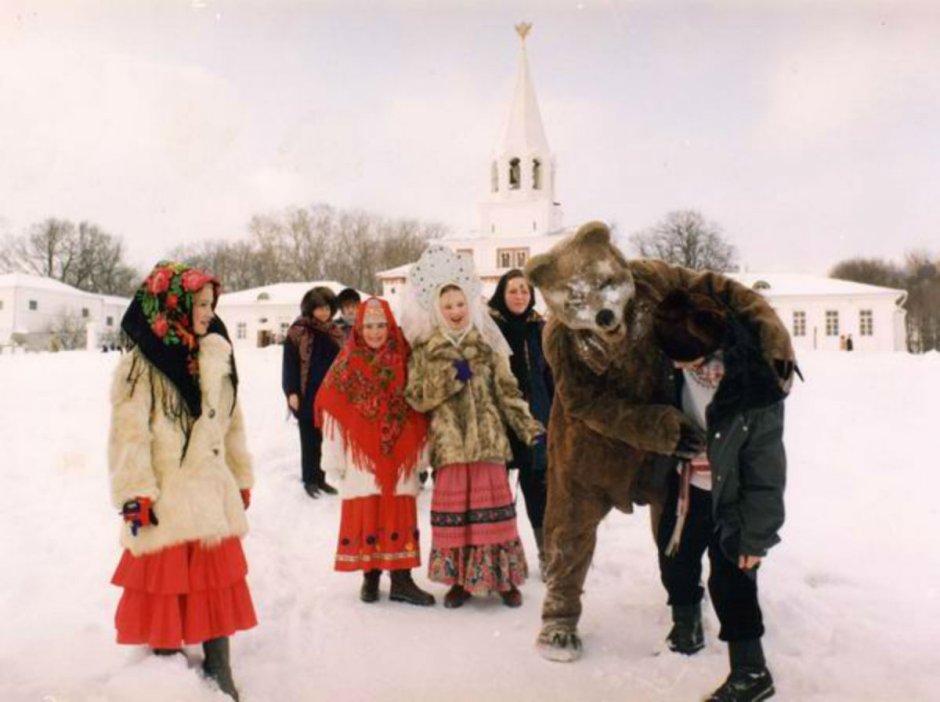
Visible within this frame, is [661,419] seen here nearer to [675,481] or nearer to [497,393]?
[675,481]

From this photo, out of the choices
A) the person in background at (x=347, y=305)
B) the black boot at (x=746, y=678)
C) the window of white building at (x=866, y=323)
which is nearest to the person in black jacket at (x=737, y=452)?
the black boot at (x=746, y=678)

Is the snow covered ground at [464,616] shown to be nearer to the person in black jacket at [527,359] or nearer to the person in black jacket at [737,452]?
the person in black jacket at [737,452]

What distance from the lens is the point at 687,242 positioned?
154ft

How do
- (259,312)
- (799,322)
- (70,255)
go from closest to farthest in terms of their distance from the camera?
(799,322)
(259,312)
(70,255)

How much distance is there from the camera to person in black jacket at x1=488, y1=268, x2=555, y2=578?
4.96 meters

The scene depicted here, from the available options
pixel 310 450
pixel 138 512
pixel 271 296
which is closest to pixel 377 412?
pixel 138 512

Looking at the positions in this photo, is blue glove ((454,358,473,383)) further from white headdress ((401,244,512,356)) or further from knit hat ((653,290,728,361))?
knit hat ((653,290,728,361))

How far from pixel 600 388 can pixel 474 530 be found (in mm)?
1350

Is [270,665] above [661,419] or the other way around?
the other way around

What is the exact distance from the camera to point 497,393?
14.6 ft

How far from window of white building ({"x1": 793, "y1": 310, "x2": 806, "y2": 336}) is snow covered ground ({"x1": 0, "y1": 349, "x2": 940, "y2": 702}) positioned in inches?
1562

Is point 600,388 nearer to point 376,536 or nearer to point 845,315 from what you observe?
point 376,536

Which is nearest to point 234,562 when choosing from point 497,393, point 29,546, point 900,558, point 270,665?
point 270,665

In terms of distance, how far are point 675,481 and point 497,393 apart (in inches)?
51.5
